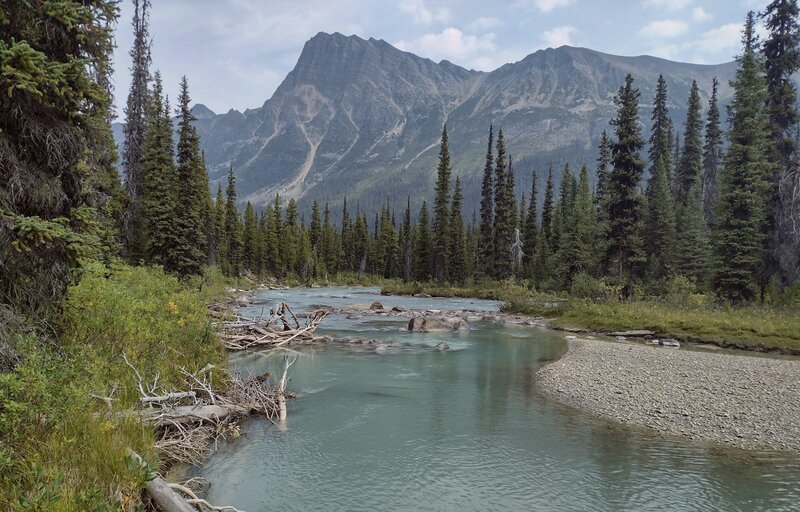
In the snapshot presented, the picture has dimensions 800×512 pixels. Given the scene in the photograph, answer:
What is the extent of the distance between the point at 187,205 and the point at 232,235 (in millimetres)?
47252

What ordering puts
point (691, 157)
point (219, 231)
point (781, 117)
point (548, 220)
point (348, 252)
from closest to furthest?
point (781, 117)
point (691, 157)
point (548, 220)
point (219, 231)
point (348, 252)

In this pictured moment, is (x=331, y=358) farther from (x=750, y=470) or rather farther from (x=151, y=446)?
(x=750, y=470)

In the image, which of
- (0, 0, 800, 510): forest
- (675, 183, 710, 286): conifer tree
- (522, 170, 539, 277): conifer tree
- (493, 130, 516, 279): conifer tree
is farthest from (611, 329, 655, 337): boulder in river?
(522, 170, 539, 277): conifer tree

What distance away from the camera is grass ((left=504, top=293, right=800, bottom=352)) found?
2274 cm

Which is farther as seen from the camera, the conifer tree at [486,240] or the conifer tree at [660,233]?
the conifer tree at [486,240]

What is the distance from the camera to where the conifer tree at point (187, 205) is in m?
37.6

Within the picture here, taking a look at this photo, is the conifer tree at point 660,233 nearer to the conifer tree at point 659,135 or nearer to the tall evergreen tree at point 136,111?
the conifer tree at point 659,135

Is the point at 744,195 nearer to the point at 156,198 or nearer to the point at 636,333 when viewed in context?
the point at 636,333

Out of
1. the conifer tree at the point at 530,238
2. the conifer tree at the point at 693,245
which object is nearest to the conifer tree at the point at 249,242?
the conifer tree at the point at 530,238

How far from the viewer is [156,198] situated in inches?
1471

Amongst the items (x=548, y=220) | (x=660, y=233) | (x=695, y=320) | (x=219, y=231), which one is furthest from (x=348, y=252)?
(x=695, y=320)

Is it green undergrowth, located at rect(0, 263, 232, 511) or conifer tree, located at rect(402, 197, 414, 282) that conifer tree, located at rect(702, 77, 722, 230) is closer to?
conifer tree, located at rect(402, 197, 414, 282)

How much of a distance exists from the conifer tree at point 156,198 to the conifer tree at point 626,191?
3461 centimetres

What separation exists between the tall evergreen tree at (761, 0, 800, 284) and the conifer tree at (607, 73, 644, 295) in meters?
8.42
